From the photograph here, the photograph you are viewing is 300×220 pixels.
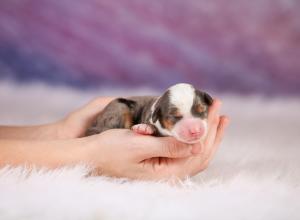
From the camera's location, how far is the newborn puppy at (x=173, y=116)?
2939 mm

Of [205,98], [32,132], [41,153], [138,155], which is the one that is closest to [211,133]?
[205,98]

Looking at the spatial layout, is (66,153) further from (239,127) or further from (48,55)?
(48,55)

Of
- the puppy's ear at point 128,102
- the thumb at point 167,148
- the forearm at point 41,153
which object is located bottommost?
the forearm at point 41,153

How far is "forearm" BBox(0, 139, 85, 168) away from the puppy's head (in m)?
0.44

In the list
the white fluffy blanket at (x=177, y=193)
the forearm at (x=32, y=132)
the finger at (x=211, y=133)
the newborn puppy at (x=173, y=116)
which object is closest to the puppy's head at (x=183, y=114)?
the newborn puppy at (x=173, y=116)

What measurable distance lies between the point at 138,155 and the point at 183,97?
38 centimetres

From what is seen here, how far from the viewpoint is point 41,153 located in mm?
2938

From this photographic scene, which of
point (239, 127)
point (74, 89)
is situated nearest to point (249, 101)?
point (239, 127)

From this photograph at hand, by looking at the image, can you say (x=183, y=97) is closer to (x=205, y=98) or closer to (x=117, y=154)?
(x=205, y=98)

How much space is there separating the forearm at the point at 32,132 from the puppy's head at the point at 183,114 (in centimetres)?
83

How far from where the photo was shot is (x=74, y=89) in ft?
17.6

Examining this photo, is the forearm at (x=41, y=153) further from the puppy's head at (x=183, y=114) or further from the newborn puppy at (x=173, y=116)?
the puppy's head at (x=183, y=114)

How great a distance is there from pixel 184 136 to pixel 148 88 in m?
2.35

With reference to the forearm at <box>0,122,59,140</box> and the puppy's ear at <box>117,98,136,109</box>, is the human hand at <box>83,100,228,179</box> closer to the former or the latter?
the puppy's ear at <box>117,98,136,109</box>
